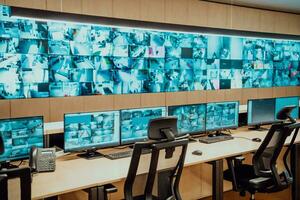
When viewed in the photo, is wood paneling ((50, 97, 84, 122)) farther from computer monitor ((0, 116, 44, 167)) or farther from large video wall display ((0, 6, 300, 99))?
computer monitor ((0, 116, 44, 167))

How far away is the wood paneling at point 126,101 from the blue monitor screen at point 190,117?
1.18 metres

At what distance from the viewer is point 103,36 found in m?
4.36

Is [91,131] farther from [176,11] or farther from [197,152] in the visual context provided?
[176,11]

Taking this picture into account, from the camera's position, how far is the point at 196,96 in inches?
207

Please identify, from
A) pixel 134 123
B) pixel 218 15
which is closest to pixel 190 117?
pixel 134 123

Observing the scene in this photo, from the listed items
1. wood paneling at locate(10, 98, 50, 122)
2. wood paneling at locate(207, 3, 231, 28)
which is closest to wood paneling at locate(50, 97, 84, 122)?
wood paneling at locate(10, 98, 50, 122)

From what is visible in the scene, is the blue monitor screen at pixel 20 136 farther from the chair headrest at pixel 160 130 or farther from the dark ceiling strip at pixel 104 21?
the chair headrest at pixel 160 130

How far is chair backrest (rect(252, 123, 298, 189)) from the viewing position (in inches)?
122

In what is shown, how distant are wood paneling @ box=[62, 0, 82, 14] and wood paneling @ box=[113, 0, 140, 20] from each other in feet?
1.63

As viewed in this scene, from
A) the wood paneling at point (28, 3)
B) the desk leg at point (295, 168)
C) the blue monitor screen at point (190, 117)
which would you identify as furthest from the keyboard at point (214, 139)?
the wood paneling at point (28, 3)

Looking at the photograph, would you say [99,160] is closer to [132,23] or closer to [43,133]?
[43,133]

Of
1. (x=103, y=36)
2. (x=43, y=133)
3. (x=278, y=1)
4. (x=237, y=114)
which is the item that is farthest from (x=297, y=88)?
(x=43, y=133)

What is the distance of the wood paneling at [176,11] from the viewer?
15.6ft

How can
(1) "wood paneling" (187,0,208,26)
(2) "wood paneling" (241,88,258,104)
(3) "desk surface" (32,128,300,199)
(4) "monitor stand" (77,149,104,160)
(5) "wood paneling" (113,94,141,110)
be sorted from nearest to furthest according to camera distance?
(3) "desk surface" (32,128,300,199) < (4) "monitor stand" (77,149,104,160) < (5) "wood paneling" (113,94,141,110) < (1) "wood paneling" (187,0,208,26) < (2) "wood paneling" (241,88,258,104)
